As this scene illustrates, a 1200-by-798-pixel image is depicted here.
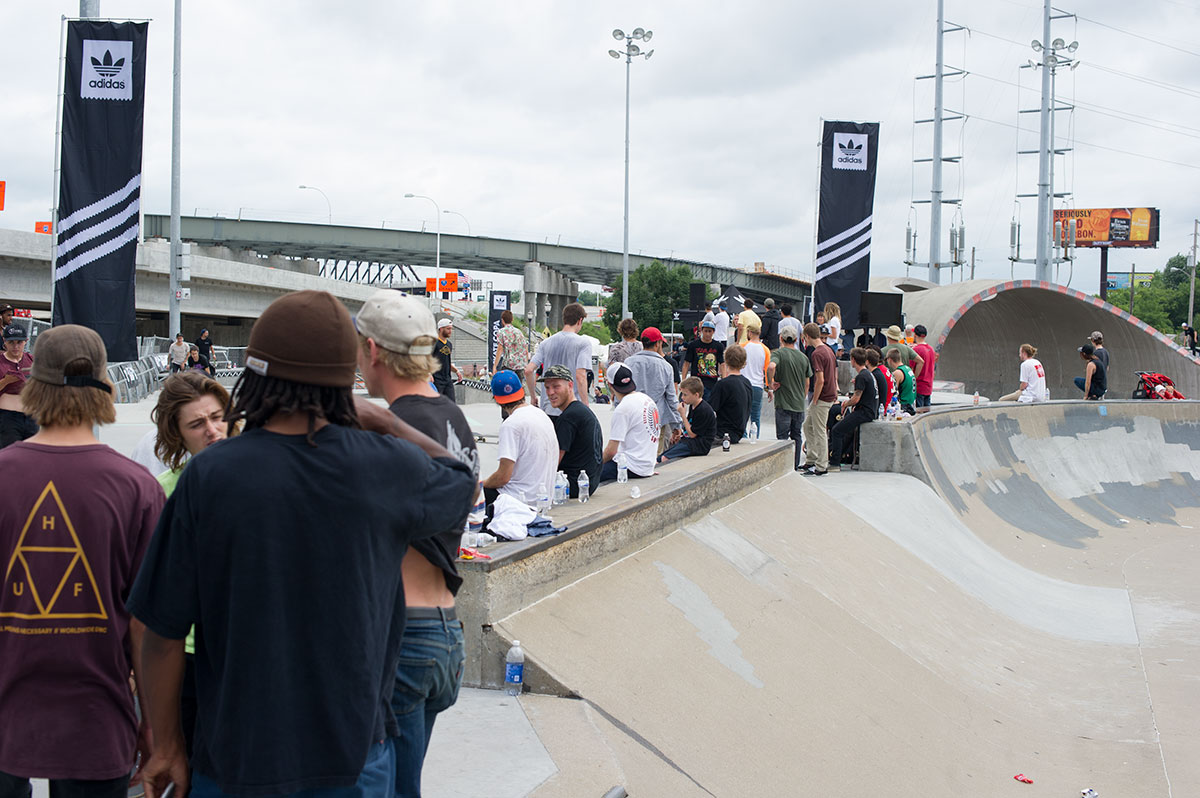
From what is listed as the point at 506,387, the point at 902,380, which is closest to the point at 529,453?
the point at 506,387

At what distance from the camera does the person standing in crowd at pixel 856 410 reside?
13095mm

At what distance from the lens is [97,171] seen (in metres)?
9.05

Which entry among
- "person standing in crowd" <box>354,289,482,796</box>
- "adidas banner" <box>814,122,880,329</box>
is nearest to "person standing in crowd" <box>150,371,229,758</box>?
"person standing in crowd" <box>354,289,482,796</box>

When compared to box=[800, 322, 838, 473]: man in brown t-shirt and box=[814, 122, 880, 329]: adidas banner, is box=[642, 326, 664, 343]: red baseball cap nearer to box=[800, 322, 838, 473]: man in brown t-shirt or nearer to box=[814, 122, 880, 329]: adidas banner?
box=[800, 322, 838, 473]: man in brown t-shirt

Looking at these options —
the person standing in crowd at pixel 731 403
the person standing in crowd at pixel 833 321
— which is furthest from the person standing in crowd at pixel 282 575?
the person standing in crowd at pixel 833 321

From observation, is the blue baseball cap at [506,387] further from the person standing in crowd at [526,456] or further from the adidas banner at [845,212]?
the adidas banner at [845,212]

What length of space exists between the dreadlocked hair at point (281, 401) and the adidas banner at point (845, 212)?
597 inches

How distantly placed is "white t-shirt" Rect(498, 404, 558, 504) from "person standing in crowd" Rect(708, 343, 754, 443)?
4.86 metres

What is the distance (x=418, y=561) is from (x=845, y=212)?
15246mm

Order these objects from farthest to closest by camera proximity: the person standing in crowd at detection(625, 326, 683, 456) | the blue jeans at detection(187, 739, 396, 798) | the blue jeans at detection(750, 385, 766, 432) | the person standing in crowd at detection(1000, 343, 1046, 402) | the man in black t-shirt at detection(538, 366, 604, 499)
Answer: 1. the person standing in crowd at detection(1000, 343, 1046, 402)
2. the blue jeans at detection(750, 385, 766, 432)
3. the person standing in crowd at detection(625, 326, 683, 456)
4. the man in black t-shirt at detection(538, 366, 604, 499)
5. the blue jeans at detection(187, 739, 396, 798)

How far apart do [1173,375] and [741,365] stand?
25566 millimetres

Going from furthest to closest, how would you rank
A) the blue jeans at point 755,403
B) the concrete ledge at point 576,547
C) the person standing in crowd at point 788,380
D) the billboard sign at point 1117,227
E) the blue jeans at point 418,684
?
the billboard sign at point 1117,227 → the blue jeans at point 755,403 → the person standing in crowd at point 788,380 → the concrete ledge at point 576,547 → the blue jeans at point 418,684

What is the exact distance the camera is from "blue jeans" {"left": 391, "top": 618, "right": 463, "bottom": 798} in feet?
8.11

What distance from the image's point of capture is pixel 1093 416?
18.4 m
